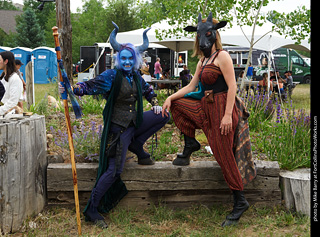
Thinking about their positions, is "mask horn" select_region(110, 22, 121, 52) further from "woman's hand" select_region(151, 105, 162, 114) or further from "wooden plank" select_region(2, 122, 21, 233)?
"wooden plank" select_region(2, 122, 21, 233)

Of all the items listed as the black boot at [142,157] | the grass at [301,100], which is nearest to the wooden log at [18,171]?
the black boot at [142,157]

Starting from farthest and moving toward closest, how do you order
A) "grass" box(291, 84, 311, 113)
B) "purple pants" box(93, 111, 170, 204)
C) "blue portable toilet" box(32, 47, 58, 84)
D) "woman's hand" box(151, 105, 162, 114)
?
"blue portable toilet" box(32, 47, 58, 84), "grass" box(291, 84, 311, 113), "woman's hand" box(151, 105, 162, 114), "purple pants" box(93, 111, 170, 204)

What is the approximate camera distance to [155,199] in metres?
4.10

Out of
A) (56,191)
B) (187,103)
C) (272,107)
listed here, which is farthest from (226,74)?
(272,107)

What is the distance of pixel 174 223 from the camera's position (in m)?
3.80

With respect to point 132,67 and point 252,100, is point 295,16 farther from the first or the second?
point 132,67

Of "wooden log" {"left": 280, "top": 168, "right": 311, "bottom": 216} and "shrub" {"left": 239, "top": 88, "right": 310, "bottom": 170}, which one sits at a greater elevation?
"shrub" {"left": 239, "top": 88, "right": 310, "bottom": 170}

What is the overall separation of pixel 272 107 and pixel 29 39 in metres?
30.8

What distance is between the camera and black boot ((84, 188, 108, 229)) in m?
3.65

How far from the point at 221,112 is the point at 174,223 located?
1210 mm

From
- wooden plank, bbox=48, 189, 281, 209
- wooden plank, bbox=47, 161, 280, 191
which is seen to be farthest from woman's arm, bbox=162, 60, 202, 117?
wooden plank, bbox=48, 189, 281, 209

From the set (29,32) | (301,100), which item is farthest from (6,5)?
(301,100)

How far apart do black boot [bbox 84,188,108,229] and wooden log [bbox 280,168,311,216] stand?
1.91m

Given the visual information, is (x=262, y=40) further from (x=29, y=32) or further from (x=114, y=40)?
(x=29, y=32)
